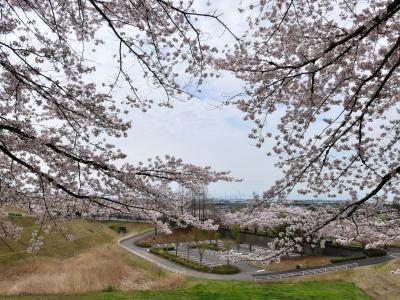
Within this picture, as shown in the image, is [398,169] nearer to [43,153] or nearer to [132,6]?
[132,6]

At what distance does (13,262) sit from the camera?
2447cm

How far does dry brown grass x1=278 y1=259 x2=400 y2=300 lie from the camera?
59.1 feet

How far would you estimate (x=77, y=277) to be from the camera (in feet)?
60.2

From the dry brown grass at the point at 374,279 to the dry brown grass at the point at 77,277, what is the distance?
28.1 feet

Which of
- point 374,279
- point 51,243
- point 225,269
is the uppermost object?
point 51,243

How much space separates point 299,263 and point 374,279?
34.7 ft

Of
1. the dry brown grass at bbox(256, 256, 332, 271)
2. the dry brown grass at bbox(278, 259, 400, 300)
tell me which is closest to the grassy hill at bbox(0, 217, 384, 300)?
the dry brown grass at bbox(278, 259, 400, 300)

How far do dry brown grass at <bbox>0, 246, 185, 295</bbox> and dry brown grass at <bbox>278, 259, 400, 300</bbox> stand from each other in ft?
28.1

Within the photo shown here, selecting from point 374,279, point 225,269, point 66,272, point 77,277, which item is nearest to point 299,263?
point 225,269

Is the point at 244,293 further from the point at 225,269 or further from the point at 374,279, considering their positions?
the point at 225,269

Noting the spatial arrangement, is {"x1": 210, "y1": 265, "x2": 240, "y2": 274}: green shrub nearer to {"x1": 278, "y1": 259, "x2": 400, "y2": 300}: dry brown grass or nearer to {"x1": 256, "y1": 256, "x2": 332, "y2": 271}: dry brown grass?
{"x1": 256, "y1": 256, "x2": 332, "y2": 271}: dry brown grass

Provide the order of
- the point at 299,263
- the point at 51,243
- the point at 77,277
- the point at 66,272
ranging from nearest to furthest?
the point at 77,277
the point at 66,272
the point at 299,263
the point at 51,243

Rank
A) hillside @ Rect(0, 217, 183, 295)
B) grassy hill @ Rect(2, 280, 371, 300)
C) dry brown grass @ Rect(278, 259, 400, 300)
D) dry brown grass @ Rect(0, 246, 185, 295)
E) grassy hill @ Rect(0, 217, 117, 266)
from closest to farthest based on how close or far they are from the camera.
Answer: grassy hill @ Rect(2, 280, 371, 300) → dry brown grass @ Rect(0, 246, 185, 295) → hillside @ Rect(0, 217, 183, 295) → dry brown grass @ Rect(278, 259, 400, 300) → grassy hill @ Rect(0, 217, 117, 266)

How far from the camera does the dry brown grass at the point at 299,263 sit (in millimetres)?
29117
